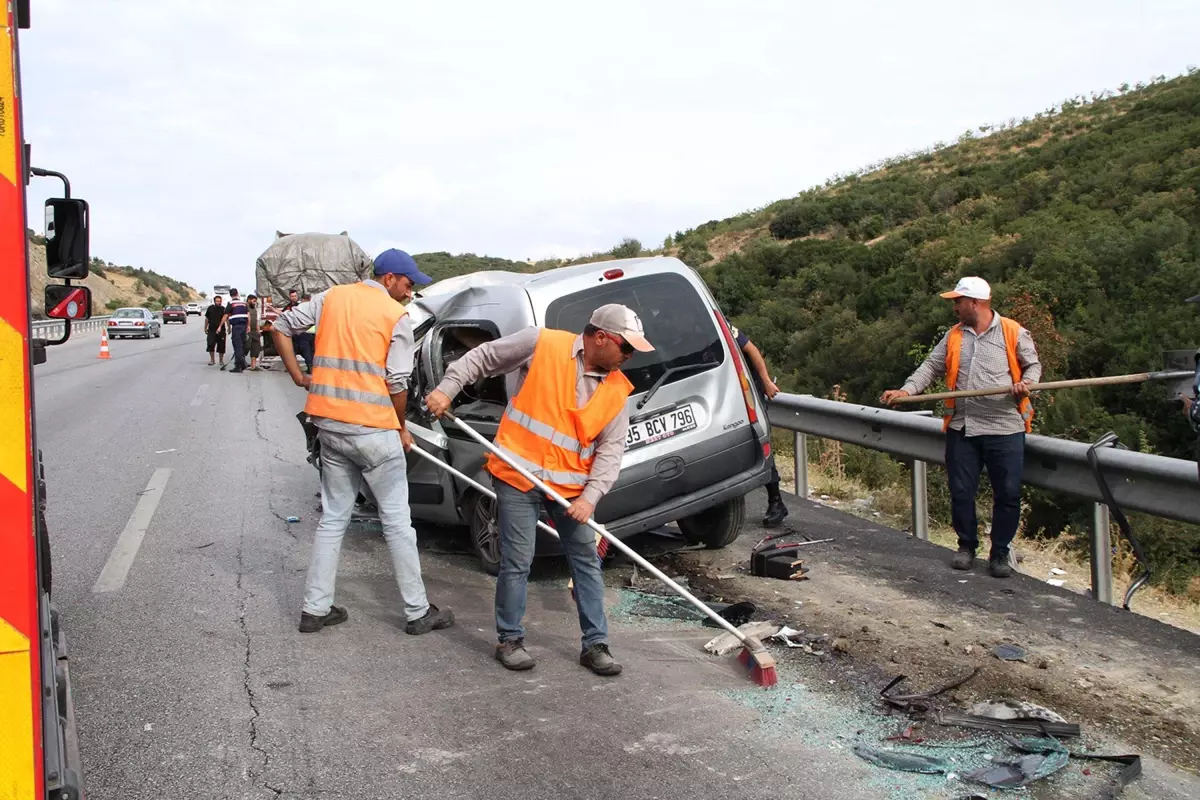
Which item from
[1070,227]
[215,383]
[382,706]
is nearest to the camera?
[382,706]

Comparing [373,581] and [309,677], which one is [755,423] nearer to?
[373,581]

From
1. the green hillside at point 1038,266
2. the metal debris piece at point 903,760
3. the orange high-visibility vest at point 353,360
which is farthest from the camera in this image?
the green hillside at point 1038,266

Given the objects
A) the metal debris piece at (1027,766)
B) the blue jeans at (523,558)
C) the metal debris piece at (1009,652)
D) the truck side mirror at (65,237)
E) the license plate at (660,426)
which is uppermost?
the truck side mirror at (65,237)

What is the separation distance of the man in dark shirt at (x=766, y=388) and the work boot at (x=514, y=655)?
9.10 ft

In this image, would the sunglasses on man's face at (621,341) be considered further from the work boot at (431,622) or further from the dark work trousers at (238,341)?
the dark work trousers at (238,341)

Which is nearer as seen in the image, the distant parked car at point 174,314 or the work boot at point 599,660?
the work boot at point 599,660

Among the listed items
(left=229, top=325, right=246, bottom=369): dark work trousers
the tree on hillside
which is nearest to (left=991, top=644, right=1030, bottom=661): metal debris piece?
(left=229, top=325, right=246, bottom=369): dark work trousers

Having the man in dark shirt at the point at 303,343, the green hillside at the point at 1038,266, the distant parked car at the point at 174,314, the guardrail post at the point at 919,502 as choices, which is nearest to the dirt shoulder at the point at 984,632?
the guardrail post at the point at 919,502

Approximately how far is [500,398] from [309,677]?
2232 mm

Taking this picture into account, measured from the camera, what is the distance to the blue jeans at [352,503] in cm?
558

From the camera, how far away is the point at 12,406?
2.57m

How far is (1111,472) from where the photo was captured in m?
6.05

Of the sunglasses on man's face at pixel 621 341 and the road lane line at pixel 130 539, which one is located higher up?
the sunglasses on man's face at pixel 621 341

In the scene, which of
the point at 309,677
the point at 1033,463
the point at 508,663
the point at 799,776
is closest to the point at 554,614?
the point at 508,663
